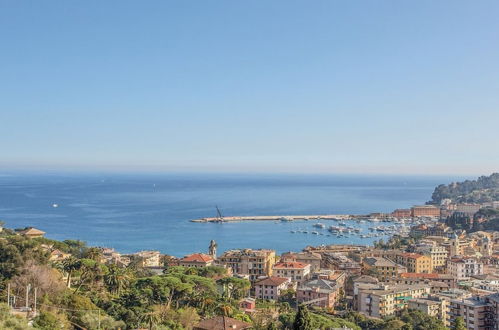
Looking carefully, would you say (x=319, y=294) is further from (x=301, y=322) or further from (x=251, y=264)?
(x=301, y=322)

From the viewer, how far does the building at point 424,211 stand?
273 ft

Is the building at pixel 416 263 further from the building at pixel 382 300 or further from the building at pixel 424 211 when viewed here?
the building at pixel 424 211

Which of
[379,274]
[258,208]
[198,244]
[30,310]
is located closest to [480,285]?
[379,274]

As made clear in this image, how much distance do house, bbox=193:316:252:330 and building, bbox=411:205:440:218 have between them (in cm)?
7116

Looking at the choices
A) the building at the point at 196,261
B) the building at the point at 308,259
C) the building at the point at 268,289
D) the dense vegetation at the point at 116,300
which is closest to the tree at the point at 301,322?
the dense vegetation at the point at 116,300

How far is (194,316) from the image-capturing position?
656 inches

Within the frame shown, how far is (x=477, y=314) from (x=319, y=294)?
24.5 ft

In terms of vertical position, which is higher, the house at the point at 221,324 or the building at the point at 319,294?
the house at the point at 221,324

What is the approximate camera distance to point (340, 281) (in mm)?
30422

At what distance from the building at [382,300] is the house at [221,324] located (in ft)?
36.1

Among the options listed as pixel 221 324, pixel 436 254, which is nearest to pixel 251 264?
pixel 436 254

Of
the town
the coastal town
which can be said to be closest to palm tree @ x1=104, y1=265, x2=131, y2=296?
the coastal town

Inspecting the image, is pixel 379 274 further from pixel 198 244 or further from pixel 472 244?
pixel 198 244

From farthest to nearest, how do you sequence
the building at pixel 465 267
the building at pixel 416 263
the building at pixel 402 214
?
the building at pixel 402 214, the building at pixel 416 263, the building at pixel 465 267
